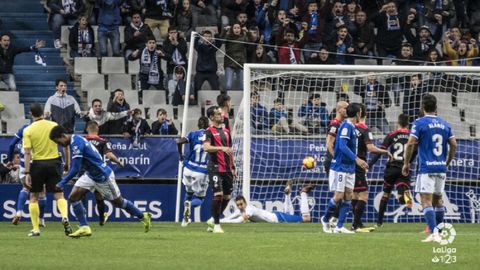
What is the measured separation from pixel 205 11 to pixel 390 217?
7723mm

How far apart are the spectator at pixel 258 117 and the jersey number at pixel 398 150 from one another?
3909 mm

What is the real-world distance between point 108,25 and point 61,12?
1.48 m

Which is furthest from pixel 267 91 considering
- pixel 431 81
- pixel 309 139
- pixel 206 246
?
pixel 206 246

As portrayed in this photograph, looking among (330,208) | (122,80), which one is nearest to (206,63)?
(122,80)

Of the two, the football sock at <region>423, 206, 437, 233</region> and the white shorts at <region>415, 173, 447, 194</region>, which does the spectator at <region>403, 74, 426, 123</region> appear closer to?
the white shorts at <region>415, 173, 447, 194</region>

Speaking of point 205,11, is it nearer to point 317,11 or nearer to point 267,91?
point 317,11

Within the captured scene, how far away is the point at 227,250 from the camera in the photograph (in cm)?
1568

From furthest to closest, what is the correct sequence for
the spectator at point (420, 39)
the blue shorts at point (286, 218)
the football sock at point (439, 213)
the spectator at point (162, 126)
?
the spectator at point (420, 39) < the spectator at point (162, 126) < the blue shorts at point (286, 218) < the football sock at point (439, 213)

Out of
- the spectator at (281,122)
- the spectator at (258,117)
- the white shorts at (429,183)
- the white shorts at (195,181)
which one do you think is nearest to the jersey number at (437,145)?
the white shorts at (429,183)

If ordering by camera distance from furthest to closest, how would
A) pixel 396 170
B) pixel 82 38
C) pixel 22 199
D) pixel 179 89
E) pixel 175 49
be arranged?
pixel 82 38, pixel 175 49, pixel 179 89, pixel 22 199, pixel 396 170

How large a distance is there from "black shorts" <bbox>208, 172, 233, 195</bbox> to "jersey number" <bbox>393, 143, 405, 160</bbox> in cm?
348

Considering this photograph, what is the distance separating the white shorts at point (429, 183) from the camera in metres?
17.4

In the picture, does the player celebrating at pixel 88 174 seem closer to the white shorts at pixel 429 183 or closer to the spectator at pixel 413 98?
the white shorts at pixel 429 183

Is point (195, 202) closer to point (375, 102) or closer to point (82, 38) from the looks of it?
point (375, 102)
